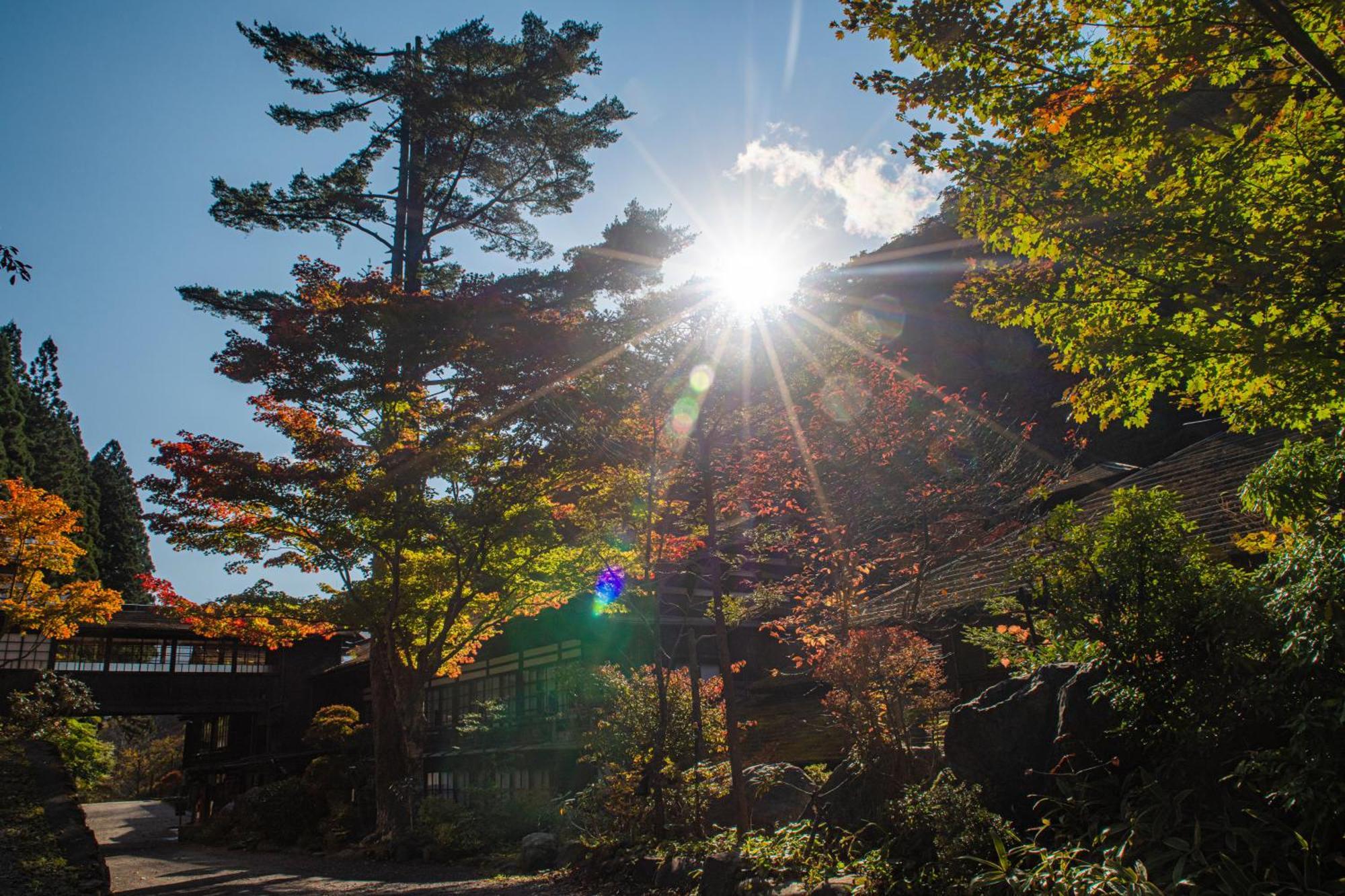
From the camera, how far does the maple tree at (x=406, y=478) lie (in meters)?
12.9

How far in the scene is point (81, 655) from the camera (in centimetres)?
2638

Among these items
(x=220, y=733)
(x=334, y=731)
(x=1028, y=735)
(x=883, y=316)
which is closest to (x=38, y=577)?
(x=334, y=731)

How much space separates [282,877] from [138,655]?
18.6 meters

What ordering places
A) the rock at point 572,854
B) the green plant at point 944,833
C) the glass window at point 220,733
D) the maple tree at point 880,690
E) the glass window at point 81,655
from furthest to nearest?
the glass window at point 220,733 → the glass window at point 81,655 → the rock at point 572,854 → the maple tree at point 880,690 → the green plant at point 944,833

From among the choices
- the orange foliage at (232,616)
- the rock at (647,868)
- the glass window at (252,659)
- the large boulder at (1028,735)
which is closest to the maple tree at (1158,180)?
the large boulder at (1028,735)

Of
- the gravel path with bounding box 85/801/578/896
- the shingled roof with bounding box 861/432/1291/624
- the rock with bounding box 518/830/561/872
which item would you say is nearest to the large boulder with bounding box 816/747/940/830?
the shingled roof with bounding box 861/432/1291/624

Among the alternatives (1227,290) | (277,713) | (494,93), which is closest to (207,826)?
(277,713)

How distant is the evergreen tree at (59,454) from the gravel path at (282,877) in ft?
76.2

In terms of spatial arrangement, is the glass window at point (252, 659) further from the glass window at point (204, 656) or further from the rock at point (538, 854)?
the rock at point (538, 854)

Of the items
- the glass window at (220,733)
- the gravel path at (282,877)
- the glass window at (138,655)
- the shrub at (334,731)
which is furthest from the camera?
the glass window at (220,733)

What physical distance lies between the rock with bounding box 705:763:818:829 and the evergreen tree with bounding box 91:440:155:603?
139 ft

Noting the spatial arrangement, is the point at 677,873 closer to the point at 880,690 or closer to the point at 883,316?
the point at 880,690

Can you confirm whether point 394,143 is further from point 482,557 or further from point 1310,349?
point 1310,349

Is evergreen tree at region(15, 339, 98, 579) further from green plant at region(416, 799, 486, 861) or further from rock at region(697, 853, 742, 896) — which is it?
rock at region(697, 853, 742, 896)
